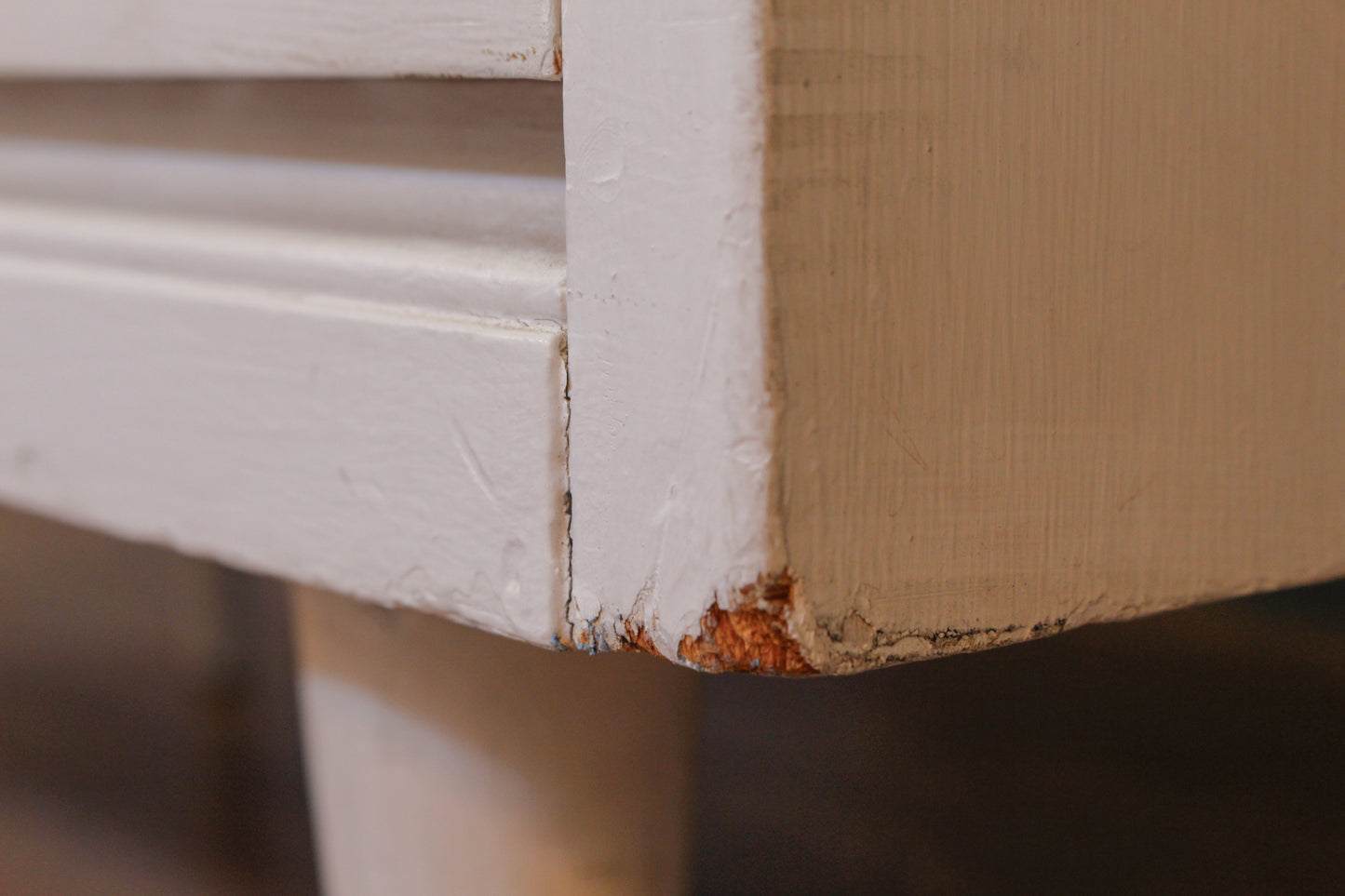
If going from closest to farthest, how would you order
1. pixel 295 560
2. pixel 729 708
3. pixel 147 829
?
pixel 295 560
pixel 147 829
pixel 729 708

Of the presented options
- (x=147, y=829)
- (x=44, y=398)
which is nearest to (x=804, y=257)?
(x=44, y=398)

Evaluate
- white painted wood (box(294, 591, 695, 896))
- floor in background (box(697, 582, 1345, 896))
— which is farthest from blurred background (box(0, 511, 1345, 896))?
white painted wood (box(294, 591, 695, 896))

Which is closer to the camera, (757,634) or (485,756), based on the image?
(757,634)

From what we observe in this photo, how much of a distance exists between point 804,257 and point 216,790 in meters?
0.64

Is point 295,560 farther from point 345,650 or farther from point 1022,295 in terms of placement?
point 1022,295

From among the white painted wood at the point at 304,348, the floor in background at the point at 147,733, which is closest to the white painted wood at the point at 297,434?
the white painted wood at the point at 304,348

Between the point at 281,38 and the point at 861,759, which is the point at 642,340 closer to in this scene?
the point at 281,38

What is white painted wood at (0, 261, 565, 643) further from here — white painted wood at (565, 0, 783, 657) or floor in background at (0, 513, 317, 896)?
floor in background at (0, 513, 317, 896)

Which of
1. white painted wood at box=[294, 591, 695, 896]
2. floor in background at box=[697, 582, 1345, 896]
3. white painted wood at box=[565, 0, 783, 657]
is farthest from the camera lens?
floor in background at box=[697, 582, 1345, 896]

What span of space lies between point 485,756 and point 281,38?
19cm

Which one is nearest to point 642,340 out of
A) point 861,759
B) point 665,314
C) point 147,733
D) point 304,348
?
point 665,314

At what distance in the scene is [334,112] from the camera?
295mm

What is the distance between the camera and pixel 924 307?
22 centimetres

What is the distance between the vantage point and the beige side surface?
20cm
